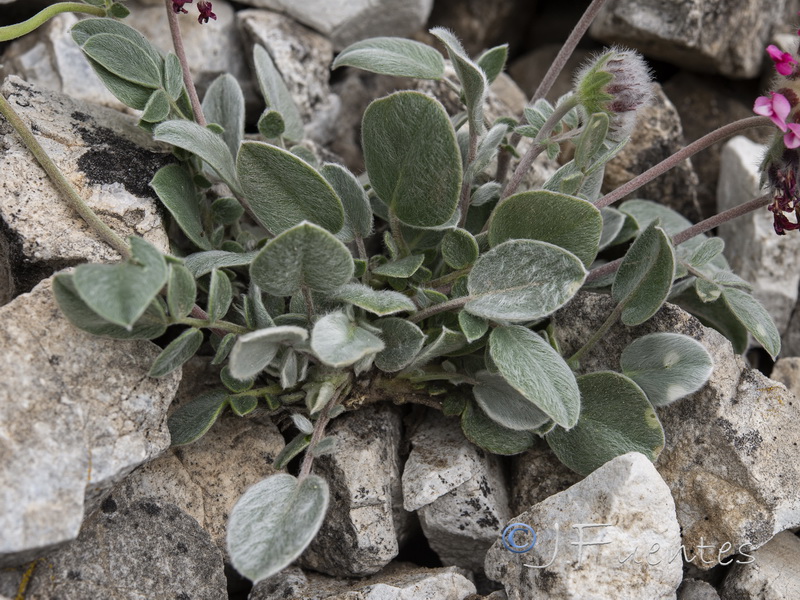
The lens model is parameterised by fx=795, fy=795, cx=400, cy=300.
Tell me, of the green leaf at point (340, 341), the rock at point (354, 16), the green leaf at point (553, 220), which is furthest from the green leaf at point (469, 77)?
the rock at point (354, 16)

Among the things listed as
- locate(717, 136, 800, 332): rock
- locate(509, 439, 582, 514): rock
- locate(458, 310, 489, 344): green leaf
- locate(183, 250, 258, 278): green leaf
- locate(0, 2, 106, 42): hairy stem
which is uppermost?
locate(0, 2, 106, 42): hairy stem

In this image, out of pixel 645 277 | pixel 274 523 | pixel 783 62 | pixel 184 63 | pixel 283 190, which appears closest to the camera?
pixel 274 523

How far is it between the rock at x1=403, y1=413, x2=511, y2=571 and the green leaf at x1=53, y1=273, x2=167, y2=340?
0.87 metres

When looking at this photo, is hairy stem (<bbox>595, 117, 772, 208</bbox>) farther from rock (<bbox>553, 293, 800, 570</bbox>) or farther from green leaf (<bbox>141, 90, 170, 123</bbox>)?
green leaf (<bbox>141, 90, 170, 123</bbox>)

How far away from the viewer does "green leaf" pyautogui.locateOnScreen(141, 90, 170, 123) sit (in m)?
2.20

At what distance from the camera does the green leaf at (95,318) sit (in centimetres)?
178

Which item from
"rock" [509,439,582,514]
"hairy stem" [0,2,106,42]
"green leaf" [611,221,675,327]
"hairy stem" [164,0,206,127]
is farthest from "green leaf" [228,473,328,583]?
"hairy stem" [0,2,106,42]

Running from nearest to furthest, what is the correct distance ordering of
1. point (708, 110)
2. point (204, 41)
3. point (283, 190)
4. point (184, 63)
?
1. point (283, 190)
2. point (184, 63)
3. point (204, 41)
4. point (708, 110)

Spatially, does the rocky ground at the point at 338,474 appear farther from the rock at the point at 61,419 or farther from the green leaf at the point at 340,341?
the green leaf at the point at 340,341

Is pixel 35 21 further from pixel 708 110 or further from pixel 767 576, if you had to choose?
pixel 708 110

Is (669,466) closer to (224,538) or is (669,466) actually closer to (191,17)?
(224,538)

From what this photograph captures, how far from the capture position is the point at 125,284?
1665mm

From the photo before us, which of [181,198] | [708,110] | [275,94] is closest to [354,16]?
[275,94]

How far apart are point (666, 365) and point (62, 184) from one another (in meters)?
1.69
